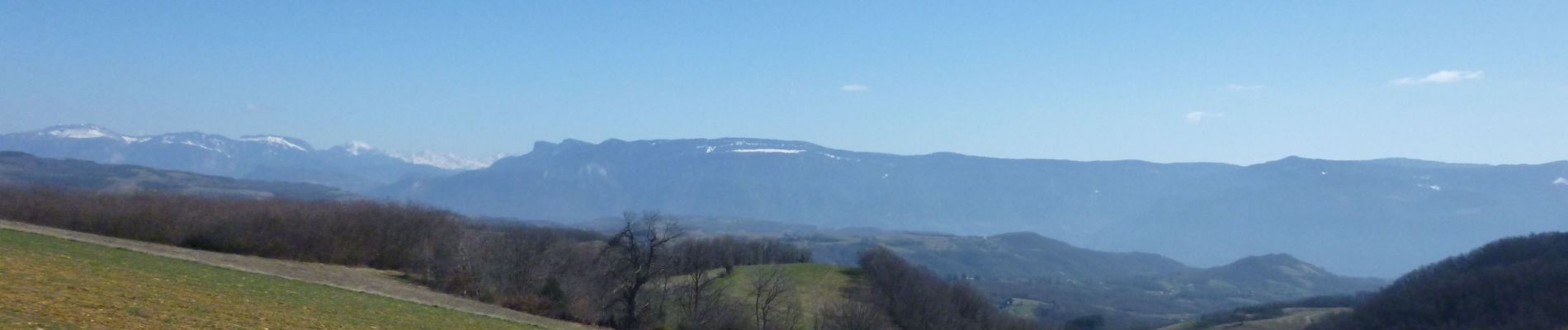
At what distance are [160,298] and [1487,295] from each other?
8969 centimetres

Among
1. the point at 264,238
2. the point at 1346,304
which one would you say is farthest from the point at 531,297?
the point at 1346,304

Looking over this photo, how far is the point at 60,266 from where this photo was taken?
2369 centimetres

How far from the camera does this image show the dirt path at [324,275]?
37156 mm

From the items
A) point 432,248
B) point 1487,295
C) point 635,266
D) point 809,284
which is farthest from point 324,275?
point 1487,295

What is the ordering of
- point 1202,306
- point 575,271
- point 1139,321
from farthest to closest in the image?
1. point 1202,306
2. point 1139,321
3. point 575,271

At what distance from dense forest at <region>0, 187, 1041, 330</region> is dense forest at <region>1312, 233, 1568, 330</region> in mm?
44983

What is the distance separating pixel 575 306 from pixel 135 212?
23542 mm

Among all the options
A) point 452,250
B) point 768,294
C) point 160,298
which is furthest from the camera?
point 768,294

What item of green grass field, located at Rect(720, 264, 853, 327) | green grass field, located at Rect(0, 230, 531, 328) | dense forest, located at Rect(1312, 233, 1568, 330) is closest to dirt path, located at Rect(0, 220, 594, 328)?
green grass field, located at Rect(0, 230, 531, 328)

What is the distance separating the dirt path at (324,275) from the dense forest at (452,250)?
2.56m

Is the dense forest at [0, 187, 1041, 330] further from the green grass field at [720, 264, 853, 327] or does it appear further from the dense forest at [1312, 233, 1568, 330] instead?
the dense forest at [1312, 233, 1568, 330]

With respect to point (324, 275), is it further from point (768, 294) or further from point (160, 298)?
point (768, 294)

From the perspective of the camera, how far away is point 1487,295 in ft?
262

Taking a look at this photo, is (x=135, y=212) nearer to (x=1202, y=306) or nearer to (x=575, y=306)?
(x=575, y=306)
